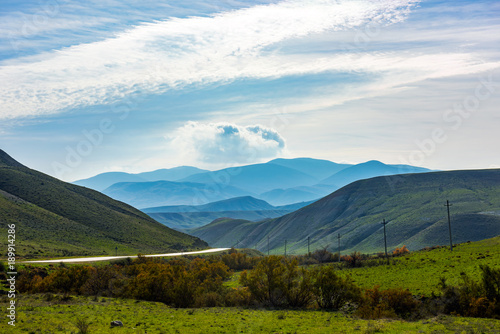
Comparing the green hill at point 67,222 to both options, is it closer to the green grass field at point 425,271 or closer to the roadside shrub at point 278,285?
the roadside shrub at point 278,285

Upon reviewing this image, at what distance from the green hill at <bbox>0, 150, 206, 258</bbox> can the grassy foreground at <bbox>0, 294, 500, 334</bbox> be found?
143ft

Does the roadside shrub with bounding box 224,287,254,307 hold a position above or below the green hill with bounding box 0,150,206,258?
below

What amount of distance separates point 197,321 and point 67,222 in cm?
8460

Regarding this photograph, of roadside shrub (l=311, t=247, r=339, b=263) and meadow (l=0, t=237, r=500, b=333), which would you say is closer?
meadow (l=0, t=237, r=500, b=333)

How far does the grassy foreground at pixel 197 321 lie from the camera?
958 inches

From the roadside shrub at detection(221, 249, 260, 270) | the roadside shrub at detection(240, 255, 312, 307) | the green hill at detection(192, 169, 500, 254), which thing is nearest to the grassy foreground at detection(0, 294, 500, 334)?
the roadside shrub at detection(240, 255, 312, 307)

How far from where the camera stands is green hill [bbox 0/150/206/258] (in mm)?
84312

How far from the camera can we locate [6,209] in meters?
91.2

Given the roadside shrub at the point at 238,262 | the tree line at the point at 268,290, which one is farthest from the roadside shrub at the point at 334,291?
the roadside shrub at the point at 238,262

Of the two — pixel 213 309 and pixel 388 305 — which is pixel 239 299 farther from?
pixel 388 305

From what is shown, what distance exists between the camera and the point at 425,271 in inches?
1993

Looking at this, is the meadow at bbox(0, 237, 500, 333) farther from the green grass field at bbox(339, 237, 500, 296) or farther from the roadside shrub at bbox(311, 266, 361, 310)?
the roadside shrub at bbox(311, 266, 361, 310)

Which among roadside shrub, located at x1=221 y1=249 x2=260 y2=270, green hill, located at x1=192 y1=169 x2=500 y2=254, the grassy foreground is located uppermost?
green hill, located at x1=192 y1=169 x2=500 y2=254

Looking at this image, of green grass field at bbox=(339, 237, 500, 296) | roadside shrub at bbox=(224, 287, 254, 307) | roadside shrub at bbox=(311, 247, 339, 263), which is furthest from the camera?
roadside shrub at bbox=(311, 247, 339, 263)
